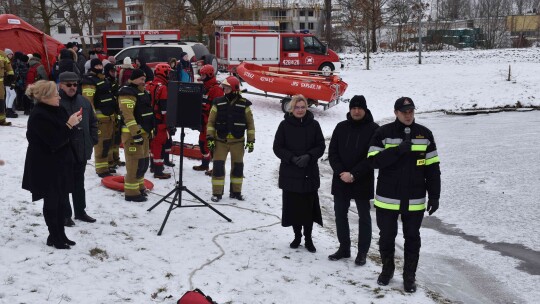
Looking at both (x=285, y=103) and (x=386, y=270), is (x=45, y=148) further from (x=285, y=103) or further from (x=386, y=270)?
(x=285, y=103)

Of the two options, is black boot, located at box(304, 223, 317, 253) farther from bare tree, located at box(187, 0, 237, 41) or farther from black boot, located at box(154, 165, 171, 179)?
bare tree, located at box(187, 0, 237, 41)

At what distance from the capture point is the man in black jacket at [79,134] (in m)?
6.71

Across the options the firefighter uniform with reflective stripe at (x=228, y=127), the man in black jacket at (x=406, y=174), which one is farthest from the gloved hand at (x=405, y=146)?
the firefighter uniform with reflective stripe at (x=228, y=127)

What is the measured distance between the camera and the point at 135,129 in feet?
25.6

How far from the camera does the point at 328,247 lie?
7000mm

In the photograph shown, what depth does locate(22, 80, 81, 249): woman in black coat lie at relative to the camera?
18.4 feet

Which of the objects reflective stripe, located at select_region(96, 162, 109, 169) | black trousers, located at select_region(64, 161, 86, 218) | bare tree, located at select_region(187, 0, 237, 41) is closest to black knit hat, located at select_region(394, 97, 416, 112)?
black trousers, located at select_region(64, 161, 86, 218)

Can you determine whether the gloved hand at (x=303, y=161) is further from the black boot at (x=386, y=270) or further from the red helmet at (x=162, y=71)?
the red helmet at (x=162, y=71)

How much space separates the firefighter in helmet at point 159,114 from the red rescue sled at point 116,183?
0.59 metres

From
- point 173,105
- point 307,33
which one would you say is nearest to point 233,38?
point 307,33

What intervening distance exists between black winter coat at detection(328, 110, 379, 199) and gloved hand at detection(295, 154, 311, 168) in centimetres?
29

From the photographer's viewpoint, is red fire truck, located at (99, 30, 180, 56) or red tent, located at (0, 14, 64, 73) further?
red fire truck, located at (99, 30, 180, 56)

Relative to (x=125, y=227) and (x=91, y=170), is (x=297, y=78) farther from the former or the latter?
(x=125, y=227)

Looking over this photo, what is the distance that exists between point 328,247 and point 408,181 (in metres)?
1.89
